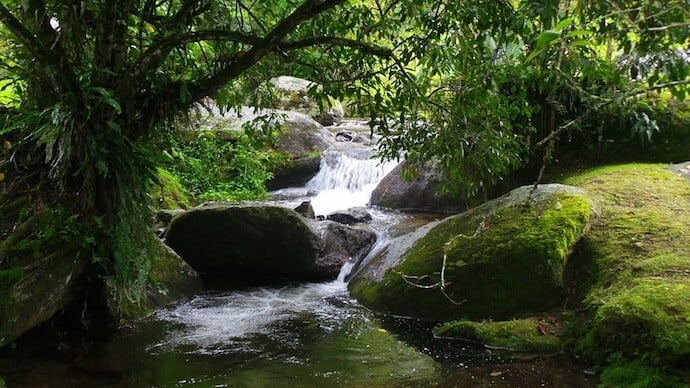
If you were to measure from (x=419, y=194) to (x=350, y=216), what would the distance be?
6.48ft

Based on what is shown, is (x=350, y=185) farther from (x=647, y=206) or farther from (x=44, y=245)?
(x=44, y=245)

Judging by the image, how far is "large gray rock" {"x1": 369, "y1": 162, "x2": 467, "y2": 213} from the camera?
1118cm

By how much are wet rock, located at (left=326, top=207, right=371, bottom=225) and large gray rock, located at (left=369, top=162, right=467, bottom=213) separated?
54.0 inches

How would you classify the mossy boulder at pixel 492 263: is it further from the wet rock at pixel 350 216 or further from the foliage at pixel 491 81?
the wet rock at pixel 350 216

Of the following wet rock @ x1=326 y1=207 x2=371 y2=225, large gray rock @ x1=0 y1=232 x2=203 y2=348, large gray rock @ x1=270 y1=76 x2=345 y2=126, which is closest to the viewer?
large gray rock @ x1=0 y1=232 x2=203 y2=348

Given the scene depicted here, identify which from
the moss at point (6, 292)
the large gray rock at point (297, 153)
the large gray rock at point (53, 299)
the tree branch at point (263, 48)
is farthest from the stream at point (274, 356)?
the large gray rock at point (297, 153)

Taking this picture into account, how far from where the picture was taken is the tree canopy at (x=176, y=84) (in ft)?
13.4

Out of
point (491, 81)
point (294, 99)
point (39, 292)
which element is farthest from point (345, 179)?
point (39, 292)

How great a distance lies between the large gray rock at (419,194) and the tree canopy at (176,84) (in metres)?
5.51

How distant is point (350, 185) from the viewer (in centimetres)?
1370

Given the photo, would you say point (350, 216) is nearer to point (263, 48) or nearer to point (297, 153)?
point (297, 153)

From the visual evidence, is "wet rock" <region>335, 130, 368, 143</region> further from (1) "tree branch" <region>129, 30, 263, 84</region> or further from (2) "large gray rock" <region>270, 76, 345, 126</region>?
(1) "tree branch" <region>129, 30, 263, 84</region>

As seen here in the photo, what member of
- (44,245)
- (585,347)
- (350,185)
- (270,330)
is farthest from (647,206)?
(350,185)

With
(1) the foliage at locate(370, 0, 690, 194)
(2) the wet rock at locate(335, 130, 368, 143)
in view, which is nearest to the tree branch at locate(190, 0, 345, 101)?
(1) the foliage at locate(370, 0, 690, 194)
